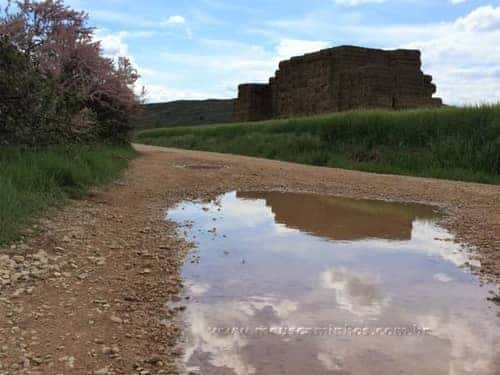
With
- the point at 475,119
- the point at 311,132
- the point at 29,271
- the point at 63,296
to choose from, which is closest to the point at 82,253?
the point at 29,271

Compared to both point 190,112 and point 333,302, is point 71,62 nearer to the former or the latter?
point 333,302

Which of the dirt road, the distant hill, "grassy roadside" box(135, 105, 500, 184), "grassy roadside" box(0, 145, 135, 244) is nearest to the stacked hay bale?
"grassy roadside" box(135, 105, 500, 184)

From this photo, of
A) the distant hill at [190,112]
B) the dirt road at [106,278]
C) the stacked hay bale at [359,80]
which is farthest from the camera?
the distant hill at [190,112]

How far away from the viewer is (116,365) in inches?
118

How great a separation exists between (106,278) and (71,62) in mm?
8910

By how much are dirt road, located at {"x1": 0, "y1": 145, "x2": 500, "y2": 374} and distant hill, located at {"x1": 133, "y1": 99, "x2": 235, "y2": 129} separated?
43.3m

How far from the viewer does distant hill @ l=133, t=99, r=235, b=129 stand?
174 ft

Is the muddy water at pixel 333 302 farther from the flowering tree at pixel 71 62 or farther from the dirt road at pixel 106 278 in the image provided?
the flowering tree at pixel 71 62

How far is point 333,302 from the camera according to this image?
4.05 meters

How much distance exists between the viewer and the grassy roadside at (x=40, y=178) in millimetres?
5606

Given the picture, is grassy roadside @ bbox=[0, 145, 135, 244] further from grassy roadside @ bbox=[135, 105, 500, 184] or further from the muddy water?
grassy roadside @ bbox=[135, 105, 500, 184]

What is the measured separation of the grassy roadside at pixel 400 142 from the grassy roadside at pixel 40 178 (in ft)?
25.9

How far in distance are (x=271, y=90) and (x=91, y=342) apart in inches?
1177

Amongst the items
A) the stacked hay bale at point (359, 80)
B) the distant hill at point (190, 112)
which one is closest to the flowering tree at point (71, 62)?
the stacked hay bale at point (359, 80)
